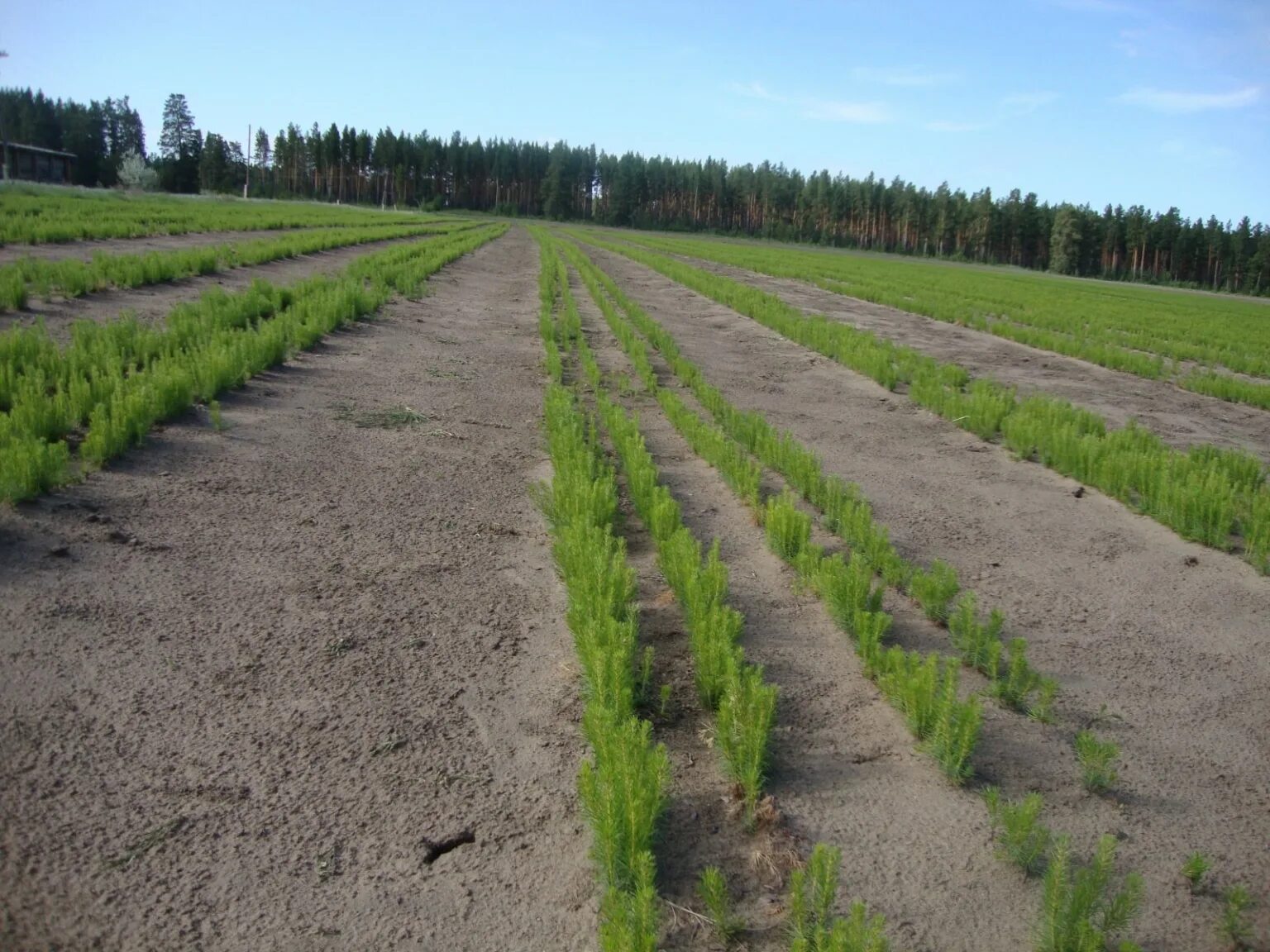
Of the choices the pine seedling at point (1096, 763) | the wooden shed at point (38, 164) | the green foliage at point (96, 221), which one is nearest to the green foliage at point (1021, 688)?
the pine seedling at point (1096, 763)

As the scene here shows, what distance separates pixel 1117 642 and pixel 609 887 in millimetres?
3469

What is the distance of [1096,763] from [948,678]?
609mm

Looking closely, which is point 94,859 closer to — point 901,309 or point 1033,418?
point 1033,418

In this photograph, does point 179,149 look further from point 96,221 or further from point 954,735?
point 954,735

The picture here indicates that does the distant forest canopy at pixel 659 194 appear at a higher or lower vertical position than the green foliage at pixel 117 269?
higher

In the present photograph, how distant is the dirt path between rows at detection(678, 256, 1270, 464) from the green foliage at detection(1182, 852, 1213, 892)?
26.3 ft

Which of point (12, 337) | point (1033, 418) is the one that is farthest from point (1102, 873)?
point (12, 337)

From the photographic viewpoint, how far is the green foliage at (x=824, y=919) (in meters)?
2.53

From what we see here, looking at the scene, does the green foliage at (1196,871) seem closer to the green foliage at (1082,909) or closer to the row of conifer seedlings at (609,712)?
the green foliage at (1082,909)

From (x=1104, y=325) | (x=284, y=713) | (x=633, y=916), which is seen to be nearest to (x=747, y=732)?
(x=633, y=916)

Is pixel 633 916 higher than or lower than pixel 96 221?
lower

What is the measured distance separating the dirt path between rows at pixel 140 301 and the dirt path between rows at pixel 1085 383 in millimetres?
11615

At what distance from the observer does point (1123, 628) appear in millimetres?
5266

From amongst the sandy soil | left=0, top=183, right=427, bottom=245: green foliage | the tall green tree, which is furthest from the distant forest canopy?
Result: the sandy soil
